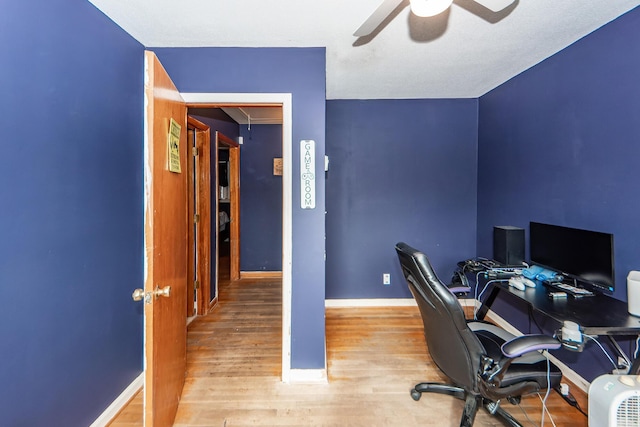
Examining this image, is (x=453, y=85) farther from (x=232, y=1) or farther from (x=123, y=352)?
(x=123, y=352)

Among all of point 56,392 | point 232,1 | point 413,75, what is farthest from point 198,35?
point 56,392

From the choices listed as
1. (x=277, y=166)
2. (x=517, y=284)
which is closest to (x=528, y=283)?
(x=517, y=284)

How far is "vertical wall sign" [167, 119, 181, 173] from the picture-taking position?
1.56 meters

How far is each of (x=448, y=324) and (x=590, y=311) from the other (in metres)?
0.88

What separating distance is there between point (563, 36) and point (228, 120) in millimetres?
3868

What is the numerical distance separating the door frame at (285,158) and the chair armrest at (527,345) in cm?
138

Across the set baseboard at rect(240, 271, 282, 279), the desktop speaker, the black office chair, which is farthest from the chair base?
baseboard at rect(240, 271, 282, 279)

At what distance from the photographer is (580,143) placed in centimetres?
204

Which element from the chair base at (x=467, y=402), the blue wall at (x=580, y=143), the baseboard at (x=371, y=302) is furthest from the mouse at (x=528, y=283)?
the baseboard at (x=371, y=302)

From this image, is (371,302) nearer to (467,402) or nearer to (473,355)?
(467,402)

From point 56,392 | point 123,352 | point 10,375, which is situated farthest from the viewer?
point 123,352

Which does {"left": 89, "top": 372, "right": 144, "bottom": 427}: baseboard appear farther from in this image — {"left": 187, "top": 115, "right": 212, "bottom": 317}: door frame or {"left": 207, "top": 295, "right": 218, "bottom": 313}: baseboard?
{"left": 207, "top": 295, "right": 218, "bottom": 313}: baseboard

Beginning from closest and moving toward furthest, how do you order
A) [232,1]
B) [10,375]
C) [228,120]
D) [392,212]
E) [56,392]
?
1. [10,375]
2. [56,392]
3. [232,1]
4. [392,212]
5. [228,120]

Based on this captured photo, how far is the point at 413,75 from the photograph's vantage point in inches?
106
